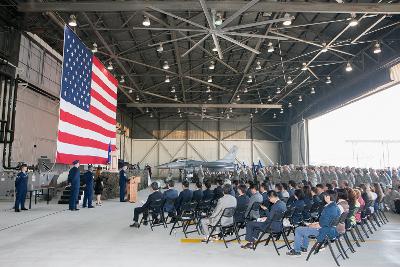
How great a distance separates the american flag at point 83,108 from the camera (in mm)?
9344

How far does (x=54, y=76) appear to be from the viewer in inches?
687

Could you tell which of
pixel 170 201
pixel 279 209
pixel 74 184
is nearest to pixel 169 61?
pixel 74 184

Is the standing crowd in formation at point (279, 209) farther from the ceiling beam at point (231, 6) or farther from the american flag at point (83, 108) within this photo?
the ceiling beam at point (231, 6)

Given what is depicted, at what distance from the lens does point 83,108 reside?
418 inches

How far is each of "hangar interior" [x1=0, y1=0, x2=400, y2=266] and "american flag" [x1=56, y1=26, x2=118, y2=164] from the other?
1.55 meters

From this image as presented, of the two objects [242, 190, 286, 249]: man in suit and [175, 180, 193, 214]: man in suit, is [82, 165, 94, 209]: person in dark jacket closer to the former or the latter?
[175, 180, 193, 214]: man in suit

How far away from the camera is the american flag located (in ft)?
30.7

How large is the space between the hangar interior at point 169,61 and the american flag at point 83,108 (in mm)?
1545

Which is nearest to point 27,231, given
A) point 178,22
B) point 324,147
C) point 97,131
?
point 97,131

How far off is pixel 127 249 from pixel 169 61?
51.3 ft

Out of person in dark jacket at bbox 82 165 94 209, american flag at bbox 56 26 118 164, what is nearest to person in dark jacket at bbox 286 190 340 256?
american flag at bbox 56 26 118 164

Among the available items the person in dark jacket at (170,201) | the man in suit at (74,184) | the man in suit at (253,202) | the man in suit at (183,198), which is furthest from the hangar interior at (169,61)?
the man in suit at (253,202)

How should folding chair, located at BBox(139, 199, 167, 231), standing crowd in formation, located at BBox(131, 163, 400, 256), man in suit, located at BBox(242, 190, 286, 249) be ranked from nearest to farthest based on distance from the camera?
standing crowd in formation, located at BBox(131, 163, 400, 256) < man in suit, located at BBox(242, 190, 286, 249) < folding chair, located at BBox(139, 199, 167, 231)

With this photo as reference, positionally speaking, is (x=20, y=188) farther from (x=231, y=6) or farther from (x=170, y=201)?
(x=231, y=6)
